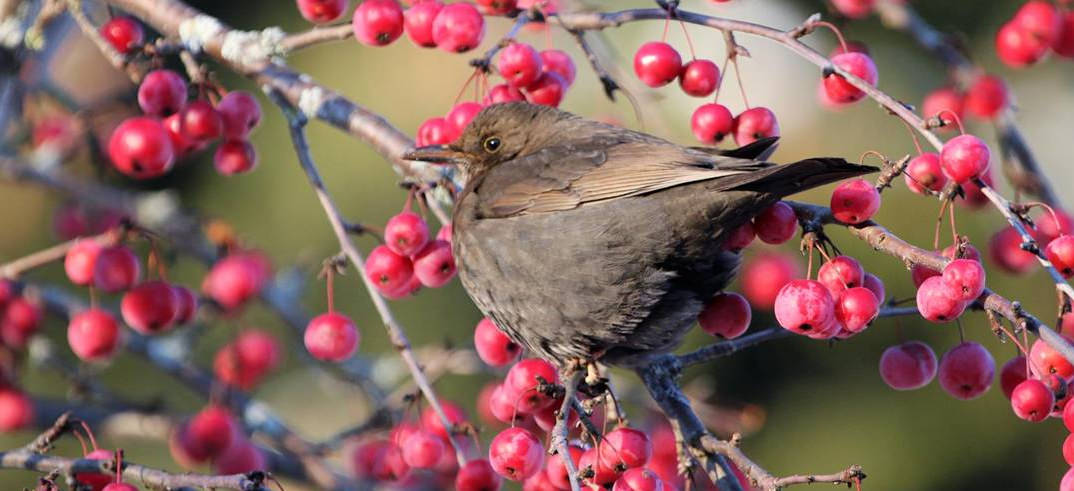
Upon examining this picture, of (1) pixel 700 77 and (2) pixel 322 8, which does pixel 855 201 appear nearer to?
(1) pixel 700 77

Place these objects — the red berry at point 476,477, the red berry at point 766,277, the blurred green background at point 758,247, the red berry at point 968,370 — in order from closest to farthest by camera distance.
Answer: the red berry at point 968,370 → the red berry at point 476,477 → the red berry at point 766,277 → the blurred green background at point 758,247

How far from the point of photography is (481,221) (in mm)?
2715

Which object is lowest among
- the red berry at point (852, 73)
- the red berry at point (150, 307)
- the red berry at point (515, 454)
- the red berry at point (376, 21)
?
the red berry at point (515, 454)

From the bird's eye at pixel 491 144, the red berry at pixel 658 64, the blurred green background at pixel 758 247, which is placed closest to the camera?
the red berry at pixel 658 64

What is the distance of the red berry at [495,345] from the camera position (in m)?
2.65

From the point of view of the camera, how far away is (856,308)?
2096mm

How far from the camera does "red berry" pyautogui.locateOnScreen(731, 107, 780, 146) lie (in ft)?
8.13

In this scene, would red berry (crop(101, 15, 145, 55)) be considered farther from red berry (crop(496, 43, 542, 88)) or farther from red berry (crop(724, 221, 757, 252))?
red berry (crop(724, 221, 757, 252))

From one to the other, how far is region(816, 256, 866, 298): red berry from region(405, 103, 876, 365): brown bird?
223 mm

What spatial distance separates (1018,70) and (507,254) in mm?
3462

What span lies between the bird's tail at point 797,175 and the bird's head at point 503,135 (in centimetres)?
70

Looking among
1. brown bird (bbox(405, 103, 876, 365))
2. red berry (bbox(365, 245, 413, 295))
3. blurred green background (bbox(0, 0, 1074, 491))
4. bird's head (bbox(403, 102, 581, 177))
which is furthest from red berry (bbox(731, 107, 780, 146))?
blurred green background (bbox(0, 0, 1074, 491))

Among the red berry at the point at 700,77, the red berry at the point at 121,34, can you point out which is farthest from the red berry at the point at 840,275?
the red berry at the point at 121,34

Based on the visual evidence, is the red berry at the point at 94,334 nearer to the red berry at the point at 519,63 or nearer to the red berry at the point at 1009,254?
the red berry at the point at 519,63
